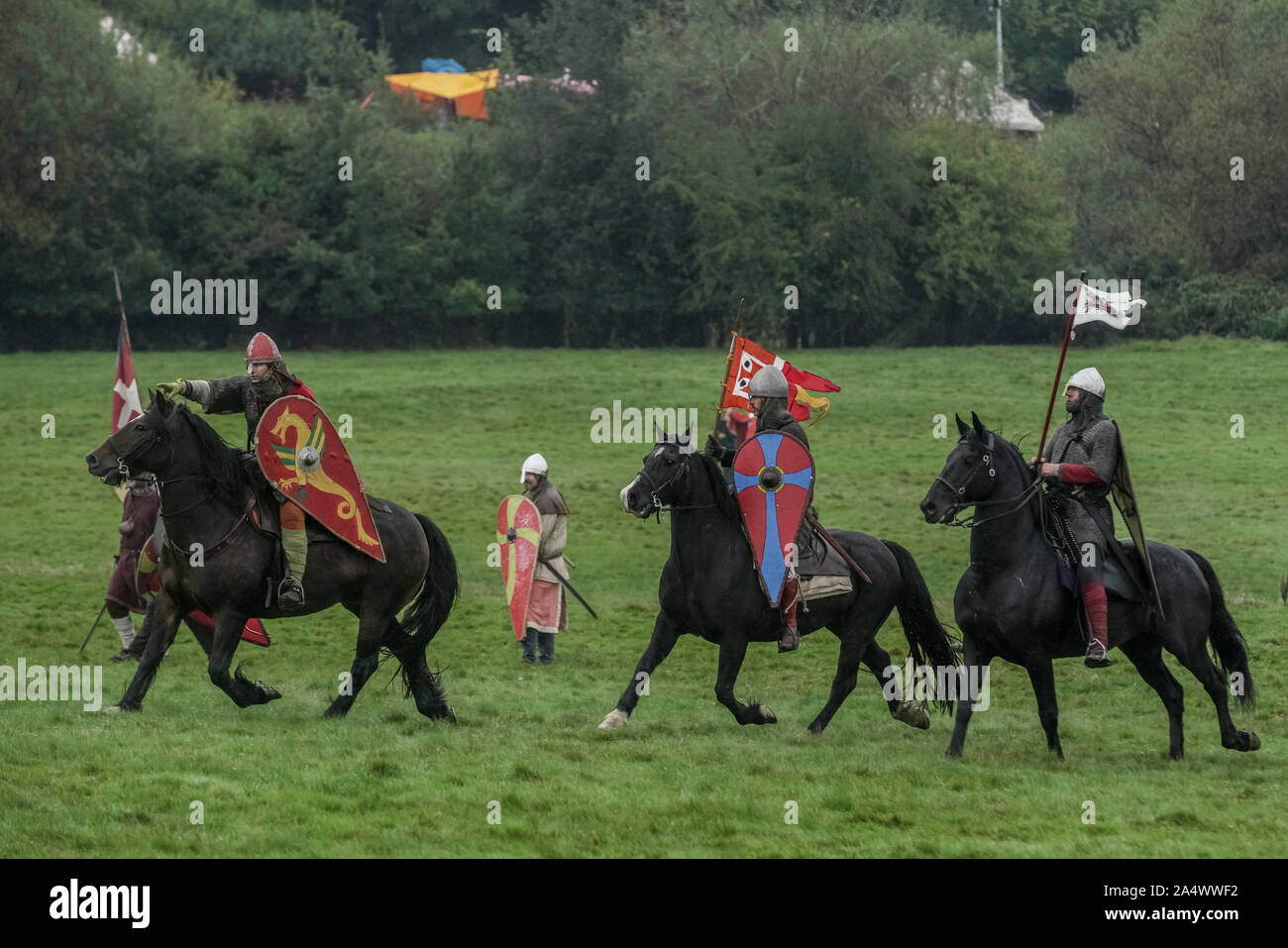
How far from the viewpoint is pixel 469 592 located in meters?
23.6

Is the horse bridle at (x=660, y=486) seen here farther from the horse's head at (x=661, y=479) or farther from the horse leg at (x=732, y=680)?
the horse leg at (x=732, y=680)

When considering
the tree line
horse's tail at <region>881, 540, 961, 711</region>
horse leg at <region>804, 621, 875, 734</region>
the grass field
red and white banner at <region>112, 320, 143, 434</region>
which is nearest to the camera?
the grass field

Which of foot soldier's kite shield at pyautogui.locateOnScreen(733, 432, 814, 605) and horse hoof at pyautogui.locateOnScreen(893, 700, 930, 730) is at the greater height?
foot soldier's kite shield at pyautogui.locateOnScreen(733, 432, 814, 605)

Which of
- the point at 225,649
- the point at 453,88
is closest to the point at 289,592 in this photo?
the point at 225,649

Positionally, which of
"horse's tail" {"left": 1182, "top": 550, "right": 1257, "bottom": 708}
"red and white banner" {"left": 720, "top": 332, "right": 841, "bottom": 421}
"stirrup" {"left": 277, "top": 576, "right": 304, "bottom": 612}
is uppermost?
"red and white banner" {"left": 720, "top": 332, "right": 841, "bottom": 421}

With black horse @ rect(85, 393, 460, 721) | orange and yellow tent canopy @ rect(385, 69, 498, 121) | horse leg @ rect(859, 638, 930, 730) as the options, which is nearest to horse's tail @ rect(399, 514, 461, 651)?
black horse @ rect(85, 393, 460, 721)

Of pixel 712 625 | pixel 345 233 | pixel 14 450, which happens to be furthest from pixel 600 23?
pixel 712 625

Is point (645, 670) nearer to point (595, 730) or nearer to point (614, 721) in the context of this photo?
point (614, 721)

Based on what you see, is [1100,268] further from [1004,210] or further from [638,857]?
[638,857]

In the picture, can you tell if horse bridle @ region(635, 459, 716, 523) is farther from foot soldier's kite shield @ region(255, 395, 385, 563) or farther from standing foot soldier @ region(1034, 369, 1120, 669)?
standing foot soldier @ region(1034, 369, 1120, 669)

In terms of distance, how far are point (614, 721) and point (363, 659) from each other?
195 centimetres

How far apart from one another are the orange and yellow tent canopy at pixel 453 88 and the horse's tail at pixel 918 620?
55.9m

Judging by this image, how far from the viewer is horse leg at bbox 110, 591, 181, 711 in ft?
45.8

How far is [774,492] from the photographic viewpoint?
1405 centimetres
